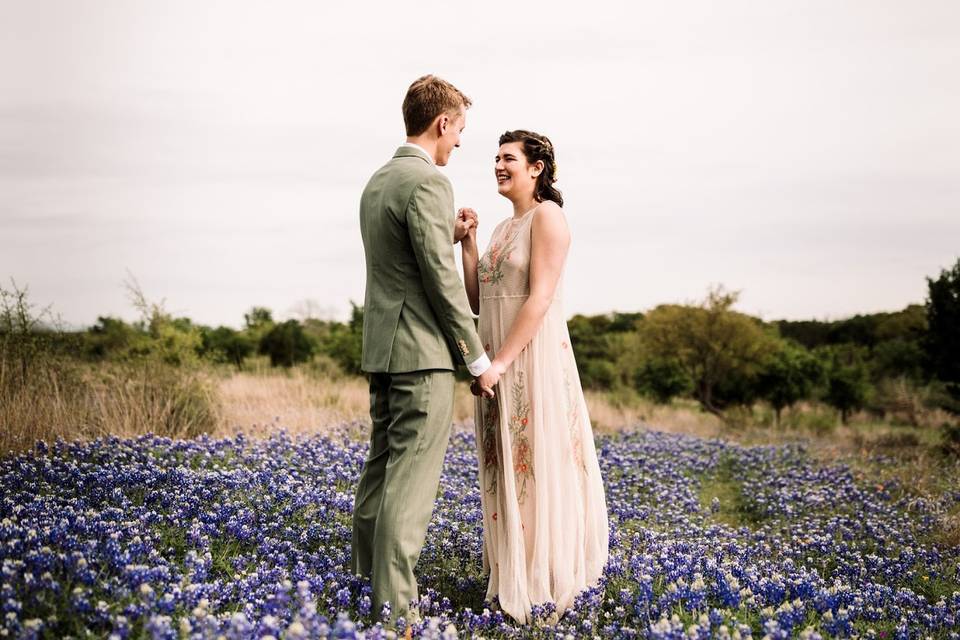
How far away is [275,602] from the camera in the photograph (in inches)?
138

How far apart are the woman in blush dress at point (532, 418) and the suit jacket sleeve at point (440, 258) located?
415 mm

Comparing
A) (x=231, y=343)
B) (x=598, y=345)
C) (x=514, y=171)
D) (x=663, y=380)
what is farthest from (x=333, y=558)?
(x=598, y=345)

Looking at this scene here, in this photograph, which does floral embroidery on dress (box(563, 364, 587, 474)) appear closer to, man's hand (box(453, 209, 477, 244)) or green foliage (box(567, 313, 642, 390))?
man's hand (box(453, 209, 477, 244))

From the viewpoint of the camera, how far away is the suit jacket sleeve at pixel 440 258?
4.08 metres

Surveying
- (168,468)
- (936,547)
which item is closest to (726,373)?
(936,547)

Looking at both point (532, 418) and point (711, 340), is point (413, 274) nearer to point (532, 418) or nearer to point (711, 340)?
point (532, 418)

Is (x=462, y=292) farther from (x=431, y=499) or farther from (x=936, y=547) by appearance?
(x=936, y=547)

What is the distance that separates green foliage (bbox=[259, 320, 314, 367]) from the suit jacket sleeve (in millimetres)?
22276

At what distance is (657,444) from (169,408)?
24.2 ft

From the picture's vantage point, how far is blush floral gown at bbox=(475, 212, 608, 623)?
15.5ft

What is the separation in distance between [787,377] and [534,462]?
22.6m

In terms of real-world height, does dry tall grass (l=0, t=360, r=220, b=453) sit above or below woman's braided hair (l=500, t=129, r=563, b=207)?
below

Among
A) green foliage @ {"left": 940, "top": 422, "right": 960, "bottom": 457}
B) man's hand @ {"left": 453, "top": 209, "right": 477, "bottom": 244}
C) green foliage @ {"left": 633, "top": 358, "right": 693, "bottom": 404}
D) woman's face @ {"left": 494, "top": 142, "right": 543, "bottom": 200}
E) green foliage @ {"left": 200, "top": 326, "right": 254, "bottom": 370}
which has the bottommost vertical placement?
green foliage @ {"left": 940, "top": 422, "right": 960, "bottom": 457}

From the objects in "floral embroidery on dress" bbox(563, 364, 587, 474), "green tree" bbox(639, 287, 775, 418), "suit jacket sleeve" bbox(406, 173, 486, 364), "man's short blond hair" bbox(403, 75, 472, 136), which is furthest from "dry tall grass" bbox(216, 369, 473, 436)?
"green tree" bbox(639, 287, 775, 418)
